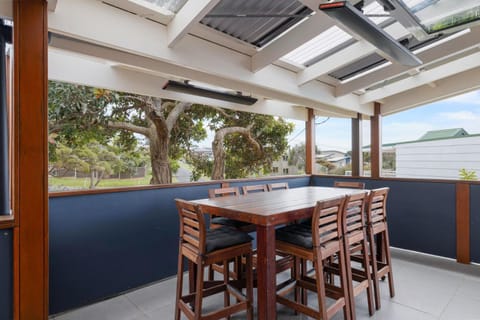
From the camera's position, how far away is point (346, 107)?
457 centimetres

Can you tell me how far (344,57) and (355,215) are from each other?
1.90 m

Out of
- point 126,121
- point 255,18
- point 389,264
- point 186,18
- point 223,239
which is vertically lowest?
point 389,264

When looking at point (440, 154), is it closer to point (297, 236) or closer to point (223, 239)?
point (297, 236)

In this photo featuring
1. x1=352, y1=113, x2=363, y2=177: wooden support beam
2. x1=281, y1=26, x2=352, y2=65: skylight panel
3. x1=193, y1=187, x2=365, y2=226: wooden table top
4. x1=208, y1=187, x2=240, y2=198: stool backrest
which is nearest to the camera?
x1=193, y1=187, x2=365, y2=226: wooden table top

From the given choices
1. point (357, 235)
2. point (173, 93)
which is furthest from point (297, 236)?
point (173, 93)

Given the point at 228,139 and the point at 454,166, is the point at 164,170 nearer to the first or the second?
the point at 228,139

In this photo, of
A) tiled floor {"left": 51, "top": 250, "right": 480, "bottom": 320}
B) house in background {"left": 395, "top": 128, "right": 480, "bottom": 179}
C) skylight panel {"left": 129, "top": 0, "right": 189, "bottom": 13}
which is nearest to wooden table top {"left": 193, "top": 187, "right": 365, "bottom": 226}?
tiled floor {"left": 51, "top": 250, "right": 480, "bottom": 320}

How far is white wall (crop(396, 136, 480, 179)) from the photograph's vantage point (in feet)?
15.2

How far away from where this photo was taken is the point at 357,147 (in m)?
5.00

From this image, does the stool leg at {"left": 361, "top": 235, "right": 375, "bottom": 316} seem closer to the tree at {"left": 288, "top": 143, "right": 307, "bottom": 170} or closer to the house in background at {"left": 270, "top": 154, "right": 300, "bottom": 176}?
the tree at {"left": 288, "top": 143, "right": 307, "bottom": 170}

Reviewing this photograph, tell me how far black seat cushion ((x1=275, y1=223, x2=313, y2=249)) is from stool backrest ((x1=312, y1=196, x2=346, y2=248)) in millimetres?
85

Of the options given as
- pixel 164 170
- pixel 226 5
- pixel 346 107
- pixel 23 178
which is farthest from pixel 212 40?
pixel 164 170

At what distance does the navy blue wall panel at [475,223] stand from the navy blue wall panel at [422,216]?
180 mm

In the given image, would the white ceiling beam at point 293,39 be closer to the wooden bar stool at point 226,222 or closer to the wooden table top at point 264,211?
the wooden bar stool at point 226,222
